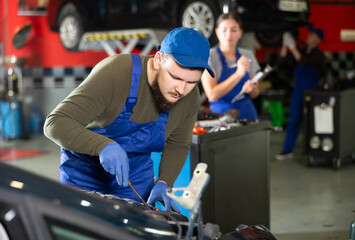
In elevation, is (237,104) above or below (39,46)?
below

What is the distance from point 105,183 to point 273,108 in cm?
594

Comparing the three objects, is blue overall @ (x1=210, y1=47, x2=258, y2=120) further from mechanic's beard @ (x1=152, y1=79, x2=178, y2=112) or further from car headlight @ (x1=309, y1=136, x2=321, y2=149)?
car headlight @ (x1=309, y1=136, x2=321, y2=149)

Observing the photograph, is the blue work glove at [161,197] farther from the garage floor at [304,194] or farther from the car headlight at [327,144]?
the car headlight at [327,144]

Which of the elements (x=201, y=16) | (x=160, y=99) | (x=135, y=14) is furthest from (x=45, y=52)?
(x=160, y=99)

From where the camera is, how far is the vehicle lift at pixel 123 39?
6254 mm

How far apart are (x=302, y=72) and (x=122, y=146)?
4064 mm

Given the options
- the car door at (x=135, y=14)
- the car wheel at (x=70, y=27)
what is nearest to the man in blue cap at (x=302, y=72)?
the car door at (x=135, y=14)

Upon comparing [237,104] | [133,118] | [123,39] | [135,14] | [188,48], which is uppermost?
[135,14]

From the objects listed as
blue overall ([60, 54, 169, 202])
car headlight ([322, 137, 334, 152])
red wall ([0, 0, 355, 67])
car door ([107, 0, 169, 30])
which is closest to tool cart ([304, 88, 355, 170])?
car headlight ([322, 137, 334, 152])

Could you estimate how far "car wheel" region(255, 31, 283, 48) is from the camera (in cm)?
782

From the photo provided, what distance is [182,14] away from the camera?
5832 mm

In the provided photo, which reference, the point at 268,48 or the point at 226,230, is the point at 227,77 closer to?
the point at 226,230

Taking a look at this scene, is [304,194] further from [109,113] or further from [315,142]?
[109,113]

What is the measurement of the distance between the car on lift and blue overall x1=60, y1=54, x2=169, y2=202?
153 inches
